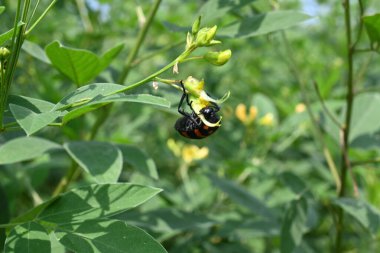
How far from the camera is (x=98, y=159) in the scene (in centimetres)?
133

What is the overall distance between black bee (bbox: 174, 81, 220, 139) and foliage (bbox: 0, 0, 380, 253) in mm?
36

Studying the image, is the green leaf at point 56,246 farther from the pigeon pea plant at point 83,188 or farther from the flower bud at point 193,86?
the flower bud at point 193,86

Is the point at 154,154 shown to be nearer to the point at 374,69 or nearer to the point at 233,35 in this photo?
the point at 233,35

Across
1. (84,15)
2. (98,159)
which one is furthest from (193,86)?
(84,15)

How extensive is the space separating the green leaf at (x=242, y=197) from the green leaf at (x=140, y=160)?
0.47 m

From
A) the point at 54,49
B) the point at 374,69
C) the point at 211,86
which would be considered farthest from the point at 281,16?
the point at 374,69

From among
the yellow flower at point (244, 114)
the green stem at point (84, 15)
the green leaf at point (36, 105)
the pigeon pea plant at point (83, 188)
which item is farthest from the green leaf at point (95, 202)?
the green stem at point (84, 15)

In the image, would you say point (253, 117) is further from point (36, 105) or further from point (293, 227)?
point (36, 105)

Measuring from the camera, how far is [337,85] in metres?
3.60

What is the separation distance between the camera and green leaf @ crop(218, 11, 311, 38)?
57.1 inches

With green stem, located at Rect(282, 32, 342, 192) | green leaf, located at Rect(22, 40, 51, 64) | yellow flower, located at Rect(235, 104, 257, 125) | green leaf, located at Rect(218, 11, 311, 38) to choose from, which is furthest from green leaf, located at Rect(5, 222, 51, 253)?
yellow flower, located at Rect(235, 104, 257, 125)

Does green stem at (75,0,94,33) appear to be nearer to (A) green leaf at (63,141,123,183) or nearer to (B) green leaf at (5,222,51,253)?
(A) green leaf at (63,141,123,183)

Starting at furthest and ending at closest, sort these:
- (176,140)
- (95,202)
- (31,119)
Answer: (176,140) → (95,202) → (31,119)

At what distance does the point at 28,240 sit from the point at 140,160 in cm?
56
